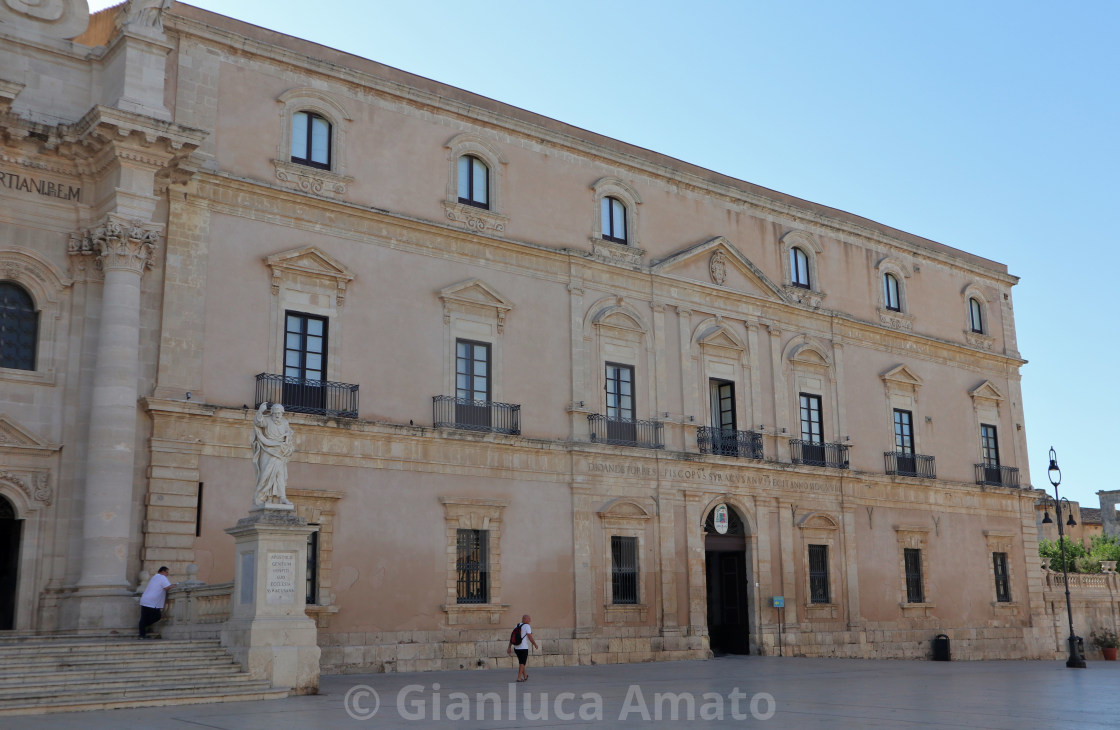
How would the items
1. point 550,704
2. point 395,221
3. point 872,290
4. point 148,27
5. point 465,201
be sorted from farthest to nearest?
point 872,290 < point 465,201 < point 395,221 < point 148,27 < point 550,704

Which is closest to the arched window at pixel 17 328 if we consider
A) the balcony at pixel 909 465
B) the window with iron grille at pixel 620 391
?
the window with iron grille at pixel 620 391

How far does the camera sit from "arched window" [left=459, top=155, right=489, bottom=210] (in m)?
24.7

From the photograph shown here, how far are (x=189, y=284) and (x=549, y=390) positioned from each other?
8188 mm

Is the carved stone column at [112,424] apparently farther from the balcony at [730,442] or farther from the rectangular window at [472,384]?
the balcony at [730,442]

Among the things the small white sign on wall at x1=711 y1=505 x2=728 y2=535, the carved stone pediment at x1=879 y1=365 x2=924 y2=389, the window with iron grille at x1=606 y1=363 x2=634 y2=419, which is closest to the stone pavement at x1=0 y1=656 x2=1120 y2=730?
the small white sign on wall at x1=711 y1=505 x2=728 y2=535

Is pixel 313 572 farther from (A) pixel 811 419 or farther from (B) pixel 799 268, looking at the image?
(B) pixel 799 268

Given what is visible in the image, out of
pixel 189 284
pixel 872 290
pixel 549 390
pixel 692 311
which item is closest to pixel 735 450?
pixel 692 311

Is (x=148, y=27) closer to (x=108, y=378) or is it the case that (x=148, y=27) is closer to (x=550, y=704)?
(x=108, y=378)

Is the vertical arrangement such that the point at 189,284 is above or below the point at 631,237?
below

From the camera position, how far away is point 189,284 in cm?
2028

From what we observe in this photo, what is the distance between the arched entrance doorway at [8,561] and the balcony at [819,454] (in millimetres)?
18380

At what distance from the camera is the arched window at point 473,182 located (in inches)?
972

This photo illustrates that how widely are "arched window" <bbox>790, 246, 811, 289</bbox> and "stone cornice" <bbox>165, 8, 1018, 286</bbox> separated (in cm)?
81

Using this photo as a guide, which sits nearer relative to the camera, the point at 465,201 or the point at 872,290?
the point at 465,201
